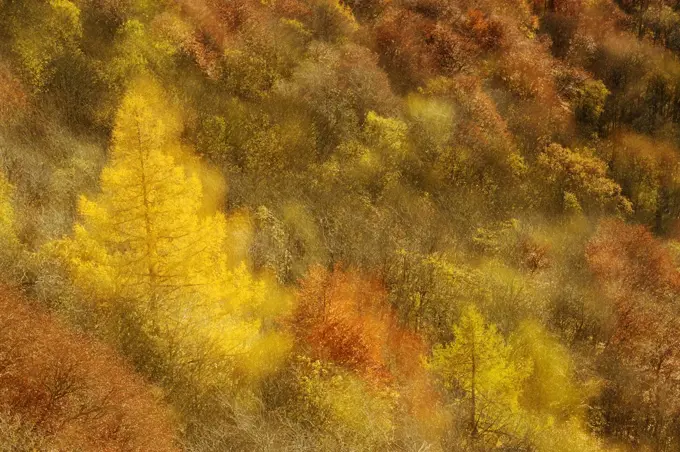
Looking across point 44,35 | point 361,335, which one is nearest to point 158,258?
point 361,335

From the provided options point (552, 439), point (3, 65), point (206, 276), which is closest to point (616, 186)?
point (552, 439)

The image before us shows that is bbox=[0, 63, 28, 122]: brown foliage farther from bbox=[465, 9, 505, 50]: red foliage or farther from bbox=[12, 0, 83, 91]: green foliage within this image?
bbox=[465, 9, 505, 50]: red foliage

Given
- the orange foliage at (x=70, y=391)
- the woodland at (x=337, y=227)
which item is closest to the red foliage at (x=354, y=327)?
the woodland at (x=337, y=227)

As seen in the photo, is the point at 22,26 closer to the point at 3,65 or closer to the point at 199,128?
the point at 3,65

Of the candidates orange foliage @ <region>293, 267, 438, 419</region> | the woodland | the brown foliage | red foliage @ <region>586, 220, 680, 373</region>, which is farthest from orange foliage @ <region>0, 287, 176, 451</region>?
red foliage @ <region>586, 220, 680, 373</region>

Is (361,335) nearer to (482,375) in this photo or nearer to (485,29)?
(482,375)
